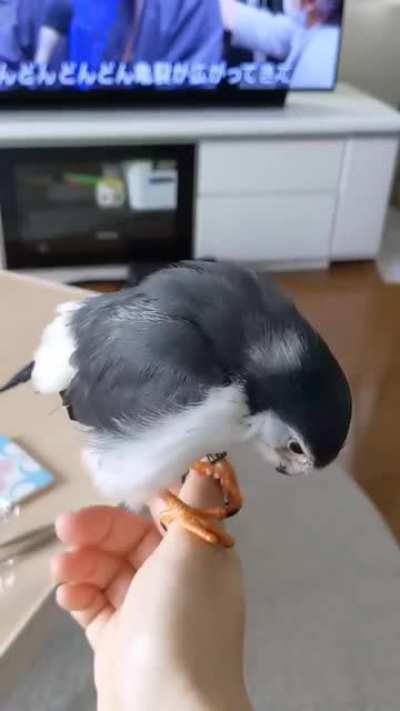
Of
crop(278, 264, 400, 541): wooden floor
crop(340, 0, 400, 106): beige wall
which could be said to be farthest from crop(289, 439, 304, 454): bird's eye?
crop(340, 0, 400, 106): beige wall

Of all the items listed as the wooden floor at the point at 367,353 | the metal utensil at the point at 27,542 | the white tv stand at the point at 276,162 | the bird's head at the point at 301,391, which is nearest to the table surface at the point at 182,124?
the white tv stand at the point at 276,162

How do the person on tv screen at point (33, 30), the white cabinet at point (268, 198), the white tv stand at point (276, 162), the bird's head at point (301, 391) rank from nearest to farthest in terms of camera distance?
the bird's head at point (301, 391) < the person on tv screen at point (33, 30) < the white tv stand at point (276, 162) < the white cabinet at point (268, 198)

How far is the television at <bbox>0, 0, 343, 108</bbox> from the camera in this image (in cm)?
195

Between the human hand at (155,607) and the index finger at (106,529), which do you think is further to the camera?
the index finger at (106,529)

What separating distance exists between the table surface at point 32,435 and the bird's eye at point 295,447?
1.04ft

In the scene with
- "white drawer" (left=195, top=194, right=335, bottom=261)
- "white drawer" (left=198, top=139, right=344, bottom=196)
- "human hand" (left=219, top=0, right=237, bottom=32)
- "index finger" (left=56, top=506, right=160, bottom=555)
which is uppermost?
"human hand" (left=219, top=0, right=237, bottom=32)

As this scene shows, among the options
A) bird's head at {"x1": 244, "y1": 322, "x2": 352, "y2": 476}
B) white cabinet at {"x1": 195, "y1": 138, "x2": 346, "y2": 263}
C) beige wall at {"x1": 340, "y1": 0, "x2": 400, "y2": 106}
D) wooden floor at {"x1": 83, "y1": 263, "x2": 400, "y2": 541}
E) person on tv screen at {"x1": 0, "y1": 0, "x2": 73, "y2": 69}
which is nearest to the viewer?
bird's head at {"x1": 244, "y1": 322, "x2": 352, "y2": 476}

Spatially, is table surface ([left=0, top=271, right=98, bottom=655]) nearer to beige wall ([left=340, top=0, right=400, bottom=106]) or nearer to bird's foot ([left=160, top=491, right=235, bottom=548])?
bird's foot ([left=160, top=491, right=235, bottom=548])

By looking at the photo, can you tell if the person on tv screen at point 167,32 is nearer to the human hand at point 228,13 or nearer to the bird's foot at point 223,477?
the human hand at point 228,13

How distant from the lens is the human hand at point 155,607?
570 millimetres

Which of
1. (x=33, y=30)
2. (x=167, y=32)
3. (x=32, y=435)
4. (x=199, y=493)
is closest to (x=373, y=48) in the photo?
(x=167, y=32)

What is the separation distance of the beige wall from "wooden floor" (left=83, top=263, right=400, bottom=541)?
722mm

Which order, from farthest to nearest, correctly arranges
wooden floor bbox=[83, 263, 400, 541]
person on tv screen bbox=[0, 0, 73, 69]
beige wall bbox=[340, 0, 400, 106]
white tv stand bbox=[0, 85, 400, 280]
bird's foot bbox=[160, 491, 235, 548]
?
beige wall bbox=[340, 0, 400, 106]
white tv stand bbox=[0, 85, 400, 280]
person on tv screen bbox=[0, 0, 73, 69]
wooden floor bbox=[83, 263, 400, 541]
bird's foot bbox=[160, 491, 235, 548]

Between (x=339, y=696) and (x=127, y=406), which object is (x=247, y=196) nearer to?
(x=339, y=696)
